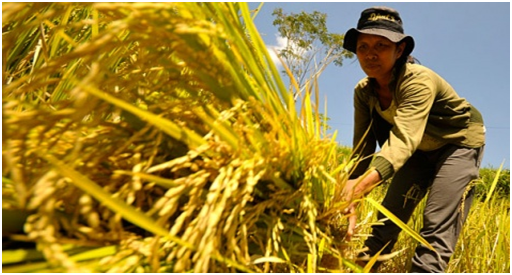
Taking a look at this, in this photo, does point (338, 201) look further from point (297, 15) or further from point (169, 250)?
point (297, 15)

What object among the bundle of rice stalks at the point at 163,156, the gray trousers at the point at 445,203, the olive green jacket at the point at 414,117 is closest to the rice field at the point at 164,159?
the bundle of rice stalks at the point at 163,156

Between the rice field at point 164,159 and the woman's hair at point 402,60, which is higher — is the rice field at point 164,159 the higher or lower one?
the lower one

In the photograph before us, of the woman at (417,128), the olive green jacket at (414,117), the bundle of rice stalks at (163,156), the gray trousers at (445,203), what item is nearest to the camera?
the bundle of rice stalks at (163,156)

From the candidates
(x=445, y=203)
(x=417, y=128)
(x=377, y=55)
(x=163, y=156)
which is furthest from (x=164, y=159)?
(x=445, y=203)

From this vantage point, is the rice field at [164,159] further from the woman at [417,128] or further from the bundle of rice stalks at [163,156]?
the woman at [417,128]

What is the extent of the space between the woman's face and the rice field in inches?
42.0

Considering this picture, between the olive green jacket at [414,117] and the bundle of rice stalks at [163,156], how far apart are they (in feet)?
2.20

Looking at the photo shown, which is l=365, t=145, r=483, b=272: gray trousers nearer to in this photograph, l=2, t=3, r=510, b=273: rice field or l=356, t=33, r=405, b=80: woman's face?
l=356, t=33, r=405, b=80: woman's face

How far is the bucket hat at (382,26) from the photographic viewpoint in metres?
1.69

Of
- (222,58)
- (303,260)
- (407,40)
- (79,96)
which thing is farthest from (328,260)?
(407,40)

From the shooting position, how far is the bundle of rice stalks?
1.56 feet

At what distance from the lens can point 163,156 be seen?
0.60 m

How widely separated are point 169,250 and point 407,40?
5.19 ft

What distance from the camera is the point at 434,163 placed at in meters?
2.21
